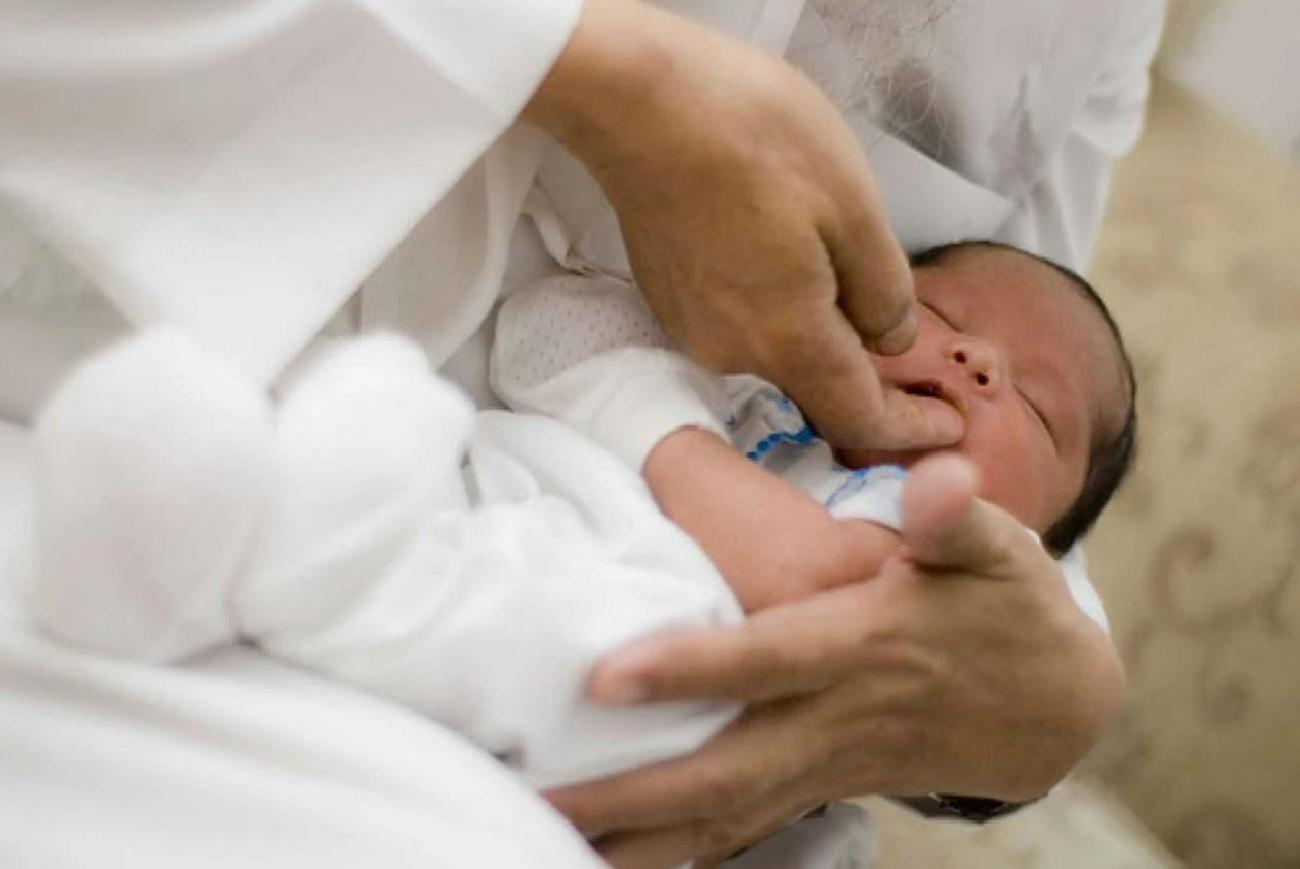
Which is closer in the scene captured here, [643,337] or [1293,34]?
[643,337]

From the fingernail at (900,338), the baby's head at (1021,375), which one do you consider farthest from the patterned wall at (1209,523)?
the fingernail at (900,338)

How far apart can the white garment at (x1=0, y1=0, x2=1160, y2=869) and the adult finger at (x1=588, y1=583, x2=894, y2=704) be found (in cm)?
6

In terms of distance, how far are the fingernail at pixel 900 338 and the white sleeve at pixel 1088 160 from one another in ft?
0.90

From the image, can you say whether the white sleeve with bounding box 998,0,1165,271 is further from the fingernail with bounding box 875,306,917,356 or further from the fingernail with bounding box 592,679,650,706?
the fingernail with bounding box 592,679,650,706

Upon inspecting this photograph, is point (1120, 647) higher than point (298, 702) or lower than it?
lower

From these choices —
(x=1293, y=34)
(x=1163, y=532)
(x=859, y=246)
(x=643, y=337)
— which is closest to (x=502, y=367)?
(x=643, y=337)

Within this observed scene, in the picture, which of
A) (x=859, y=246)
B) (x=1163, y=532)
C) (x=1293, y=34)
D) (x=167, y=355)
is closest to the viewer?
(x=167, y=355)

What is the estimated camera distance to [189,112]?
1.92 ft

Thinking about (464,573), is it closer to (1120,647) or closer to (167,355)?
(167,355)

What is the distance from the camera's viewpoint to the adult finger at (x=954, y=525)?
0.57m

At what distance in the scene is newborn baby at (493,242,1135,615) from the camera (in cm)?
67

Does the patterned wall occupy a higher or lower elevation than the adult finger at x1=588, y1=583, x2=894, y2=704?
lower

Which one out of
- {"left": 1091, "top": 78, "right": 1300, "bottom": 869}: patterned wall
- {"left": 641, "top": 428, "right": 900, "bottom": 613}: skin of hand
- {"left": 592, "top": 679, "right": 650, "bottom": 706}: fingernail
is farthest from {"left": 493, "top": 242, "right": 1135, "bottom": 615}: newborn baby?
{"left": 1091, "top": 78, "right": 1300, "bottom": 869}: patterned wall

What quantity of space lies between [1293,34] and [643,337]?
0.99m
